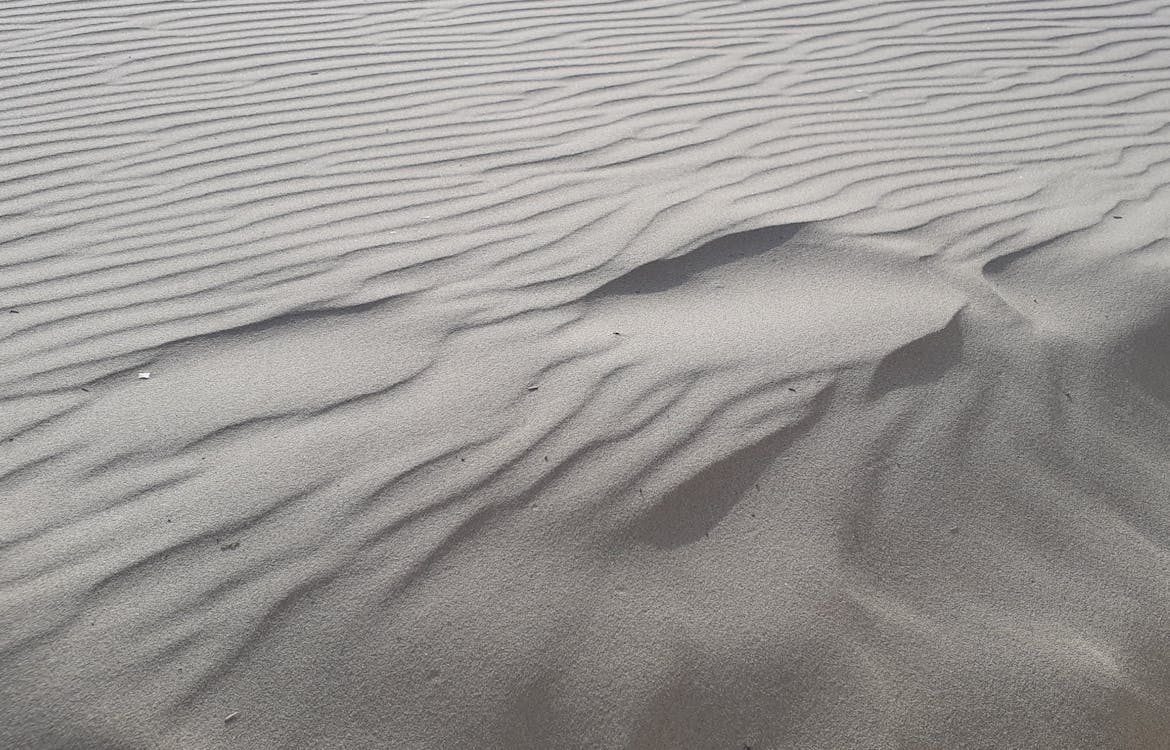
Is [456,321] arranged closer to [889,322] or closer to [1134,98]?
[889,322]

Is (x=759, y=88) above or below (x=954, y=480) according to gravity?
above

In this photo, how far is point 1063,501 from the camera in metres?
1.99

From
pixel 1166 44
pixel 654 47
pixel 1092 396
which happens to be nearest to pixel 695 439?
pixel 1092 396

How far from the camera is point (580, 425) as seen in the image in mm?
2113

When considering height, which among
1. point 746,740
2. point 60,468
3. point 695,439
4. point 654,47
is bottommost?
point 746,740

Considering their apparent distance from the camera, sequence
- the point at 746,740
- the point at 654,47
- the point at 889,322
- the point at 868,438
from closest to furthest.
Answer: the point at 746,740, the point at 868,438, the point at 889,322, the point at 654,47

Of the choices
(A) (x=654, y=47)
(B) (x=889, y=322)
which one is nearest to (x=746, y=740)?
(B) (x=889, y=322)

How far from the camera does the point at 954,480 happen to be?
6.61 ft

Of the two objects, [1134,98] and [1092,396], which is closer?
[1092,396]

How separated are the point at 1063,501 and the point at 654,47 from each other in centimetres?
329

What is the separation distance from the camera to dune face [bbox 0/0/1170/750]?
161 cm

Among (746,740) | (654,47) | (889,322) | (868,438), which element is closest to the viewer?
(746,740)

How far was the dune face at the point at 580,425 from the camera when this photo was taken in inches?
63.3

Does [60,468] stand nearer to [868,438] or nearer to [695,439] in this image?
[695,439]
